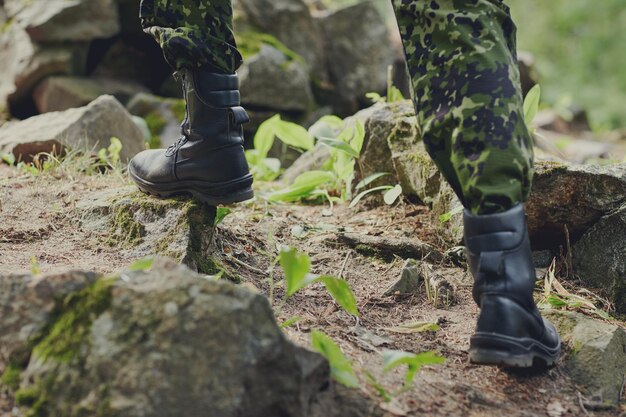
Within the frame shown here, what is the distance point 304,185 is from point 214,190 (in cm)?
99

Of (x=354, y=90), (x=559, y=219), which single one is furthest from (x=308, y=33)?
(x=559, y=219)

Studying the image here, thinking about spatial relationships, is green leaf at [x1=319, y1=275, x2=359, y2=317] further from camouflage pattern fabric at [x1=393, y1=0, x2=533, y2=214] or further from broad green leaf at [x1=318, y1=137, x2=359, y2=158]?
broad green leaf at [x1=318, y1=137, x2=359, y2=158]

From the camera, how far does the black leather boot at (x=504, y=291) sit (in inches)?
59.9

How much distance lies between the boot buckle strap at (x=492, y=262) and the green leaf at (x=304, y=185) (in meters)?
1.54

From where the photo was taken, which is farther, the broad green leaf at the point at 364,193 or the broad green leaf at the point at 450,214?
the broad green leaf at the point at 364,193

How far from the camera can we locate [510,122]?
1.49 m

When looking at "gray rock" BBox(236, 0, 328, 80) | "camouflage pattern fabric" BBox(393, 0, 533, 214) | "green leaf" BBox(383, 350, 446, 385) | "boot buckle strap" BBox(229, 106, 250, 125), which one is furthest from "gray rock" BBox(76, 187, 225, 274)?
"gray rock" BBox(236, 0, 328, 80)

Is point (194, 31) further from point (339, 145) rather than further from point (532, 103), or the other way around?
point (532, 103)

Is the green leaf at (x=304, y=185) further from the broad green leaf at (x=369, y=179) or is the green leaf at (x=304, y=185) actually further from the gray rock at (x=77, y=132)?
the gray rock at (x=77, y=132)

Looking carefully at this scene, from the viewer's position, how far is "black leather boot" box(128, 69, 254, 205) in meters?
2.00

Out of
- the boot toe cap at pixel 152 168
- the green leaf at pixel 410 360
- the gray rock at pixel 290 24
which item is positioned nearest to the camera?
the green leaf at pixel 410 360

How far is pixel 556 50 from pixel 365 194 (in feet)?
47.4

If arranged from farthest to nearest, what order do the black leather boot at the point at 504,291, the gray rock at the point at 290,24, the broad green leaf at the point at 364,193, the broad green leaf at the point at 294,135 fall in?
1. the gray rock at the point at 290,24
2. the broad green leaf at the point at 294,135
3. the broad green leaf at the point at 364,193
4. the black leather boot at the point at 504,291

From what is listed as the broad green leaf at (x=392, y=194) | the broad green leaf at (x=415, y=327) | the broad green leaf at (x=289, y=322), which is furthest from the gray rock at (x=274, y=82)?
the broad green leaf at (x=289, y=322)
